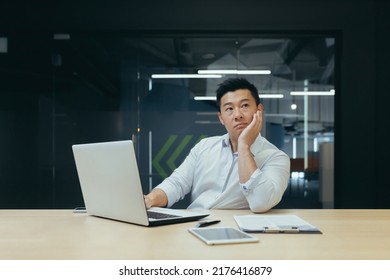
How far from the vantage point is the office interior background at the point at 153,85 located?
420 cm

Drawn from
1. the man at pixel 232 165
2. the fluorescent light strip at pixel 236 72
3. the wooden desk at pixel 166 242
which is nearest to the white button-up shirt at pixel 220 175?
the man at pixel 232 165

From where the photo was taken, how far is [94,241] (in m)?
1.29

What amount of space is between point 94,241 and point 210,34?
10.9 feet

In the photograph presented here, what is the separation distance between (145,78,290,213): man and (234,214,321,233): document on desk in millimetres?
225

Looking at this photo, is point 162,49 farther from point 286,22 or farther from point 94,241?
point 94,241

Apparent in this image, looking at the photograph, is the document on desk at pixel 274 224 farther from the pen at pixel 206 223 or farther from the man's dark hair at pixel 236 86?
the man's dark hair at pixel 236 86

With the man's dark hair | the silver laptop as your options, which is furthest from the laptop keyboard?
the man's dark hair

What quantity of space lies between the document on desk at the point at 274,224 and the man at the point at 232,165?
225 millimetres

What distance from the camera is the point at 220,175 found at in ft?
7.57

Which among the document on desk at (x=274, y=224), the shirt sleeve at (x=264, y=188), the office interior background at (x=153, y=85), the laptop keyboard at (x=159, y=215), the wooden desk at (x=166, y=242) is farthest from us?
the office interior background at (x=153, y=85)

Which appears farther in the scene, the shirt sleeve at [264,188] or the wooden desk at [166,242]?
the shirt sleeve at [264,188]

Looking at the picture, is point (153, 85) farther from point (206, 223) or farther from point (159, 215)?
point (206, 223)

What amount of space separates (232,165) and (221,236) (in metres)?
1.04
